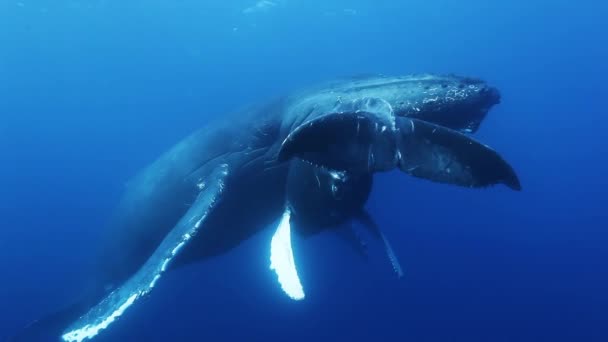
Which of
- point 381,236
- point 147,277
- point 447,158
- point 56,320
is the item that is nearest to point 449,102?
point 447,158

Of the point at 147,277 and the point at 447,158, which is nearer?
the point at 447,158

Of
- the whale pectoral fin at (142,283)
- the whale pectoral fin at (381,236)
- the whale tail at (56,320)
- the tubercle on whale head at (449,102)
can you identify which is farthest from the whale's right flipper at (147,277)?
the whale tail at (56,320)

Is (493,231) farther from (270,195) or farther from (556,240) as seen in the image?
(270,195)

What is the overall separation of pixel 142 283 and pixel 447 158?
3983 mm

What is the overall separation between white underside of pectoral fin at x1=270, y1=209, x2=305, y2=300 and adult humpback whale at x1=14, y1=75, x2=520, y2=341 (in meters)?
0.01

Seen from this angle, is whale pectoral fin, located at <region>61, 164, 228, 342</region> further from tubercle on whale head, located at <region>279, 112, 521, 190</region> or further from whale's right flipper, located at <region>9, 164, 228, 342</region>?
tubercle on whale head, located at <region>279, 112, 521, 190</region>

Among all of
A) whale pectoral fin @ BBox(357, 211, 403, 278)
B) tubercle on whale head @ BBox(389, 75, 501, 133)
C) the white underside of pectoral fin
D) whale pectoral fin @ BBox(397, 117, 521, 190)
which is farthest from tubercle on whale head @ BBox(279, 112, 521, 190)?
whale pectoral fin @ BBox(357, 211, 403, 278)

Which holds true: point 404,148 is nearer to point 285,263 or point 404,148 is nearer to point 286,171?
point 285,263

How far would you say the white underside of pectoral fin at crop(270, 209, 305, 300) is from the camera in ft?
14.7

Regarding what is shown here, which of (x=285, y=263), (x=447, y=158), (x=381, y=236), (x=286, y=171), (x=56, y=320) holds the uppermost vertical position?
(x=447, y=158)

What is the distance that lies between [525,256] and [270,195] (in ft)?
77.9

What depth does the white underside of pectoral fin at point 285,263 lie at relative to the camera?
4.49 meters

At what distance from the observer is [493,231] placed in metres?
27.2

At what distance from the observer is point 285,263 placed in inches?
184
